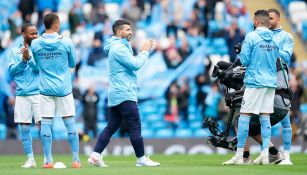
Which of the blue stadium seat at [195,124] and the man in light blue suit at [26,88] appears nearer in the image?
the man in light blue suit at [26,88]

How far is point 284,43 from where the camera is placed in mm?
16109

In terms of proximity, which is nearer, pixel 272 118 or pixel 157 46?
pixel 272 118

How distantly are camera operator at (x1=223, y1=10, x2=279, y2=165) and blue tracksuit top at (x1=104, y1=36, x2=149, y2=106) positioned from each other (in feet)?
5.55

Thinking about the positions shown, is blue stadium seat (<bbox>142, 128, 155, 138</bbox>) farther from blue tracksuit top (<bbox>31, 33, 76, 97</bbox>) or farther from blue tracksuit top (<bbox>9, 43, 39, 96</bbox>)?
blue tracksuit top (<bbox>31, 33, 76, 97</bbox>)

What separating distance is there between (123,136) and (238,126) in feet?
36.4

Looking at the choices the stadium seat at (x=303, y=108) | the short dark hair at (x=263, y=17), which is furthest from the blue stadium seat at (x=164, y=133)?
the short dark hair at (x=263, y=17)

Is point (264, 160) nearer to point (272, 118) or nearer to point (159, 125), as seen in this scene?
point (272, 118)

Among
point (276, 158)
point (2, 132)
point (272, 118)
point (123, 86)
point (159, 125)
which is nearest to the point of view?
Result: point (123, 86)

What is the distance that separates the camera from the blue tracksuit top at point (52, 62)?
1503cm

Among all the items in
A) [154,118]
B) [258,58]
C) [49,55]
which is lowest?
[154,118]

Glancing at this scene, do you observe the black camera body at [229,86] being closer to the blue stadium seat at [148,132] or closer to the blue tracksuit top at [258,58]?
the blue tracksuit top at [258,58]

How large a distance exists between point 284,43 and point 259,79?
1288 millimetres

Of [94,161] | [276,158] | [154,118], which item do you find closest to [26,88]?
[94,161]

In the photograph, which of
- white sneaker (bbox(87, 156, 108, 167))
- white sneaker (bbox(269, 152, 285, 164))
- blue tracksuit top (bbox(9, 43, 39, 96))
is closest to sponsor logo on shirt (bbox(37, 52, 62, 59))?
blue tracksuit top (bbox(9, 43, 39, 96))
